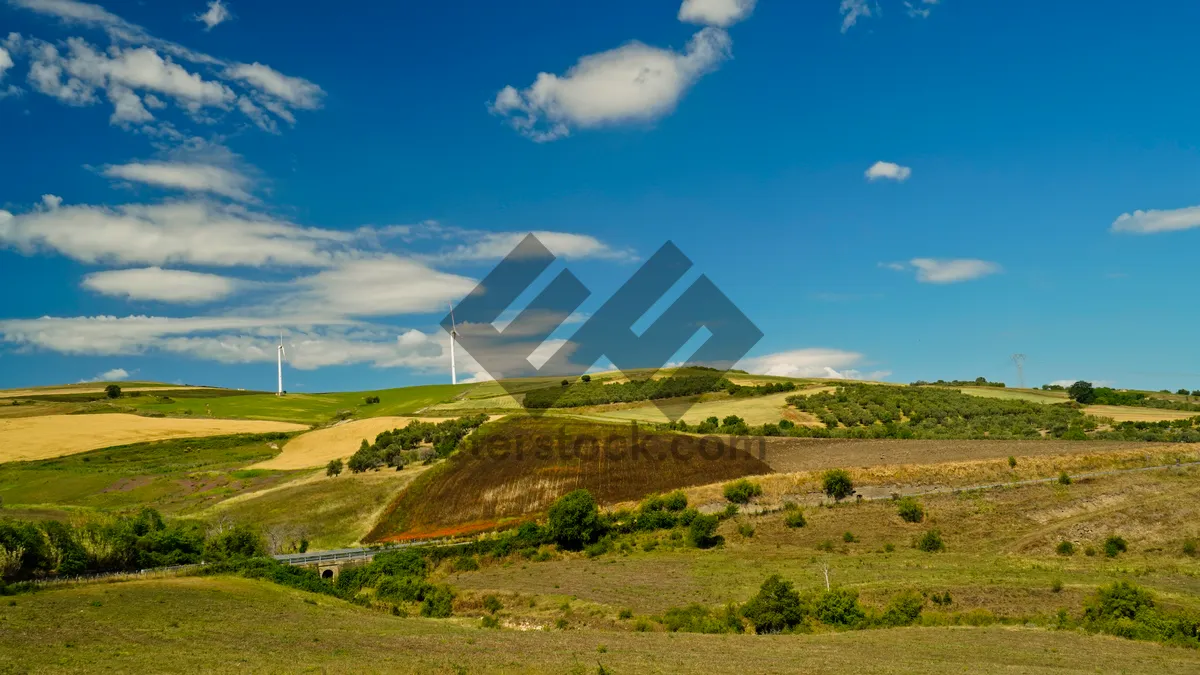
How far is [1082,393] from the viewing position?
124562 millimetres

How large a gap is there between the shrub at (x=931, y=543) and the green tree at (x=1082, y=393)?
258 feet

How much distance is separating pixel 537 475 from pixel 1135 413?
8604cm

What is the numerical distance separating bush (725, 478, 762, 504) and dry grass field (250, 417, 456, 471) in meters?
57.6

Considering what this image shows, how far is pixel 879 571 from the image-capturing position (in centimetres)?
5331

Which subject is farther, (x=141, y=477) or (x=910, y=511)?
(x=141, y=477)

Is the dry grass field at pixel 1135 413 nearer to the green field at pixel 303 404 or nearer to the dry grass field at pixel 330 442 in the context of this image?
the dry grass field at pixel 330 442

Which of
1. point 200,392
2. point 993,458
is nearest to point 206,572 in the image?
point 993,458

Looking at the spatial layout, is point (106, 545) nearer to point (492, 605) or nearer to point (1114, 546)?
Answer: point (492, 605)

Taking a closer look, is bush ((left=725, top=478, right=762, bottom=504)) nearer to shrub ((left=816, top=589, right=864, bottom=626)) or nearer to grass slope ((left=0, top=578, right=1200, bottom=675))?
shrub ((left=816, top=589, right=864, bottom=626))

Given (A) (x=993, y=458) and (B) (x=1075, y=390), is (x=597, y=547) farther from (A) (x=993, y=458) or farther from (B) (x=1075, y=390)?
(B) (x=1075, y=390)

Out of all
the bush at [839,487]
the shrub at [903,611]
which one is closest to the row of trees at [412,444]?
the bush at [839,487]

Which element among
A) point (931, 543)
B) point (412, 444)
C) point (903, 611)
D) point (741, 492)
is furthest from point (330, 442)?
point (903, 611)

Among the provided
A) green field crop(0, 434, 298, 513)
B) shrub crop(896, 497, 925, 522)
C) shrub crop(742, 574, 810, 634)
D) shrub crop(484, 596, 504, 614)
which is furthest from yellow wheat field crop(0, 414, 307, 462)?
shrub crop(742, 574, 810, 634)

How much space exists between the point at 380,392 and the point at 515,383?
3524 cm
